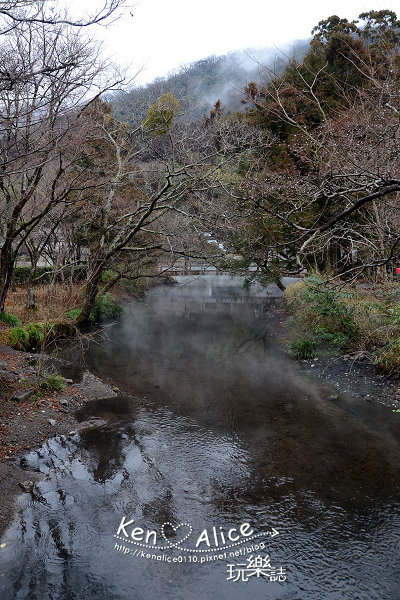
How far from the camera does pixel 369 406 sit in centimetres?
769

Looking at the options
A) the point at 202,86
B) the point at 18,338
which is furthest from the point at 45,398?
the point at 202,86

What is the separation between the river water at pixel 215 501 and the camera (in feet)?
12.4

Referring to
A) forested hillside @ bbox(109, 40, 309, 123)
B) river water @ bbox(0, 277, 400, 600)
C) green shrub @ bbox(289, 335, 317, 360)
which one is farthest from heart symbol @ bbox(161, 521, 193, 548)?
green shrub @ bbox(289, 335, 317, 360)

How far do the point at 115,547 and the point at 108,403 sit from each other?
3811 mm

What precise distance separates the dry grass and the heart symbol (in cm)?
829

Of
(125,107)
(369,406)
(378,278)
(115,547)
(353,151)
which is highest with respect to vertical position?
(125,107)

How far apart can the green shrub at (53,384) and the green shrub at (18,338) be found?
3.17 metres

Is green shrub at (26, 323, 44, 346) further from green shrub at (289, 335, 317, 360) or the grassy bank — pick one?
green shrub at (289, 335, 317, 360)

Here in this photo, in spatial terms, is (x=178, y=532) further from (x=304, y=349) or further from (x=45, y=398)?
(x=304, y=349)

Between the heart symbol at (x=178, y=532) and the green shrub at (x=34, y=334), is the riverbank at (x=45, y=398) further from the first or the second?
the heart symbol at (x=178, y=532)

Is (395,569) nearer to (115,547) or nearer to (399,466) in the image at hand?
(399,466)

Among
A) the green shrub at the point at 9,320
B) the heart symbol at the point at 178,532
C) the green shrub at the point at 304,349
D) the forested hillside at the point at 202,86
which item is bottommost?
the green shrub at the point at 304,349

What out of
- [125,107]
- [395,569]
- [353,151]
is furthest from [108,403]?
[125,107]

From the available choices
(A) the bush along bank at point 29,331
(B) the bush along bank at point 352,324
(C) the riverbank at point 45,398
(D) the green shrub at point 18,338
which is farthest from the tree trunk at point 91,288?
(B) the bush along bank at point 352,324
